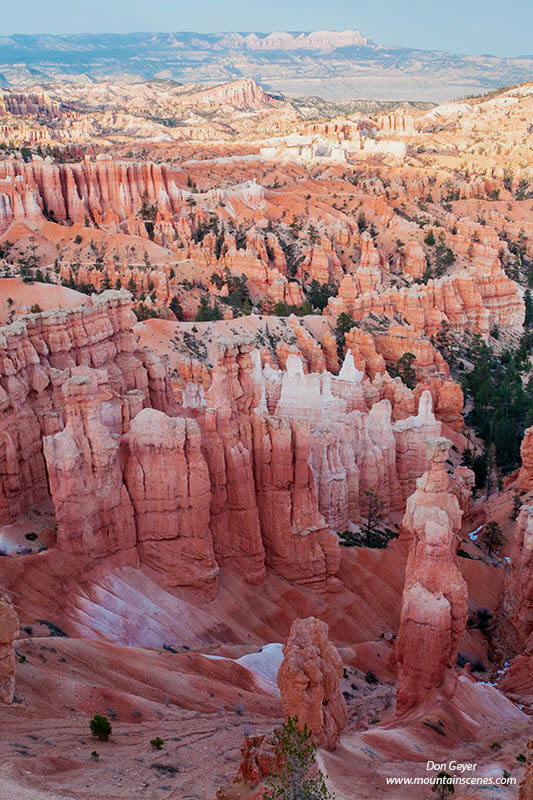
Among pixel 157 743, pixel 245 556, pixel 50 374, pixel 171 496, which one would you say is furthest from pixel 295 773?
pixel 50 374

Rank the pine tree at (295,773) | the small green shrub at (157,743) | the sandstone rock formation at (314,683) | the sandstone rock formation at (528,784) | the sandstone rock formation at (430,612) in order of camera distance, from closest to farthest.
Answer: the sandstone rock formation at (528,784), the pine tree at (295,773), the small green shrub at (157,743), the sandstone rock formation at (314,683), the sandstone rock formation at (430,612)

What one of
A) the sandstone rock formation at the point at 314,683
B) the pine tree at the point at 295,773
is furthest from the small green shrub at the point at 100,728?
the pine tree at the point at 295,773

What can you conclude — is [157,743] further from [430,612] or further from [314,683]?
[430,612]

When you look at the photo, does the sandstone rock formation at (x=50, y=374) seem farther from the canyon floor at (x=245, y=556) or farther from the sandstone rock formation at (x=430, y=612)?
the sandstone rock formation at (x=430, y=612)

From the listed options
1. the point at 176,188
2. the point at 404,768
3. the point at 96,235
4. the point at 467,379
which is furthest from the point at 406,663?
the point at 176,188

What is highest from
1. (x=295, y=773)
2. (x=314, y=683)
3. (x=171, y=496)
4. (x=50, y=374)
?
(x=50, y=374)

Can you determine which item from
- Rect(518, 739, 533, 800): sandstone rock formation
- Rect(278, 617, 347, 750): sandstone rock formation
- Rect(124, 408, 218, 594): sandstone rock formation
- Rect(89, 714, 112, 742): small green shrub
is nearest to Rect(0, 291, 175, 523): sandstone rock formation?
Rect(124, 408, 218, 594): sandstone rock formation
